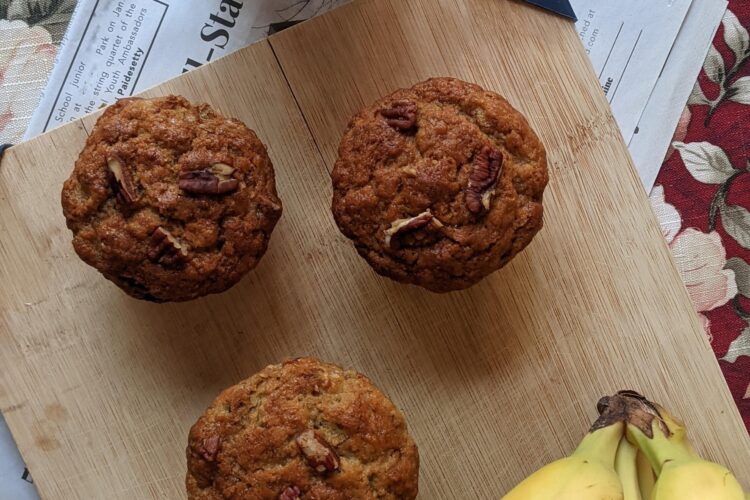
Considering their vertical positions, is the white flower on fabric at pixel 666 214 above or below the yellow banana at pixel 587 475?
above

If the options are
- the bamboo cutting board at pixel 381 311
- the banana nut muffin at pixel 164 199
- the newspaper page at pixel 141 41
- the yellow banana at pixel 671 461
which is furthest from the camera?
the newspaper page at pixel 141 41

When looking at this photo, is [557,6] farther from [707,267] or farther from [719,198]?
[707,267]

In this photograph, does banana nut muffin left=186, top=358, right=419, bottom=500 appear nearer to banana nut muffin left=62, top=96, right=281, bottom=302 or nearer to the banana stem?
banana nut muffin left=62, top=96, right=281, bottom=302

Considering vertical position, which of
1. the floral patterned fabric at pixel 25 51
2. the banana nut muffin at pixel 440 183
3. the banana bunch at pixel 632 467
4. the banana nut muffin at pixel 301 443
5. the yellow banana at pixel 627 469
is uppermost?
the banana nut muffin at pixel 440 183

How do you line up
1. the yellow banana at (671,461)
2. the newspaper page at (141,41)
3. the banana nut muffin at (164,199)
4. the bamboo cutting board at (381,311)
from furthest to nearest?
the newspaper page at (141,41) < the bamboo cutting board at (381,311) < the banana nut muffin at (164,199) < the yellow banana at (671,461)

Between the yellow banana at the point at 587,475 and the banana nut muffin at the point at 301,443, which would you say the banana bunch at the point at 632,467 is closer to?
the yellow banana at the point at 587,475

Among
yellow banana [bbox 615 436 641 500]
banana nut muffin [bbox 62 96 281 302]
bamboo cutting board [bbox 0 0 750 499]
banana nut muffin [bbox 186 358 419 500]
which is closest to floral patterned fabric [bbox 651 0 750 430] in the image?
bamboo cutting board [bbox 0 0 750 499]

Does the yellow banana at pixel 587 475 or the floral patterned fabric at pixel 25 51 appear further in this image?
the floral patterned fabric at pixel 25 51

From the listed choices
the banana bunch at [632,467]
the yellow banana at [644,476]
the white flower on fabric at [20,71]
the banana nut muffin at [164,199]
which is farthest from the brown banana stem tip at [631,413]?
the white flower on fabric at [20,71]
